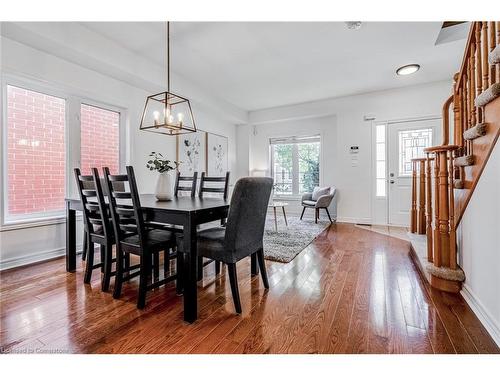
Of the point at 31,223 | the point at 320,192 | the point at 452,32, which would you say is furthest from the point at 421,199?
the point at 31,223

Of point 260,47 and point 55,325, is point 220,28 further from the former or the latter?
point 55,325

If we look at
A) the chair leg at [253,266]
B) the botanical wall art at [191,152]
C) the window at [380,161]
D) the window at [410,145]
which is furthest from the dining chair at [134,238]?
the window at [410,145]

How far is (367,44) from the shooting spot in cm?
307

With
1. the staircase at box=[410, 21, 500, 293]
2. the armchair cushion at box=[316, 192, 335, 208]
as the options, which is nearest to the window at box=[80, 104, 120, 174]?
the armchair cushion at box=[316, 192, 335, 208]

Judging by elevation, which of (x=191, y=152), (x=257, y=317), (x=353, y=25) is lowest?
(x=257, y=317)

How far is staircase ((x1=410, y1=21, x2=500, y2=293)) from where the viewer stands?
1.59 m

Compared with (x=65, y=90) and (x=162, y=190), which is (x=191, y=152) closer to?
(x=65, y=90)

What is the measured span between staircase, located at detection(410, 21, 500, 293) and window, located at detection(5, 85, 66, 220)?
12.8ft

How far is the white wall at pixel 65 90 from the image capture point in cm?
250

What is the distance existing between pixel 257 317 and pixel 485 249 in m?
1.50

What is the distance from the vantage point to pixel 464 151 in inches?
88.6

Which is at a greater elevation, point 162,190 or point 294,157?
point 294,157

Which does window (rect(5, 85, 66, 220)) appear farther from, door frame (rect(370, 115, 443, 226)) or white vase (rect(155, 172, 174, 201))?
door frame (rect(370, 115, 443, 226))
